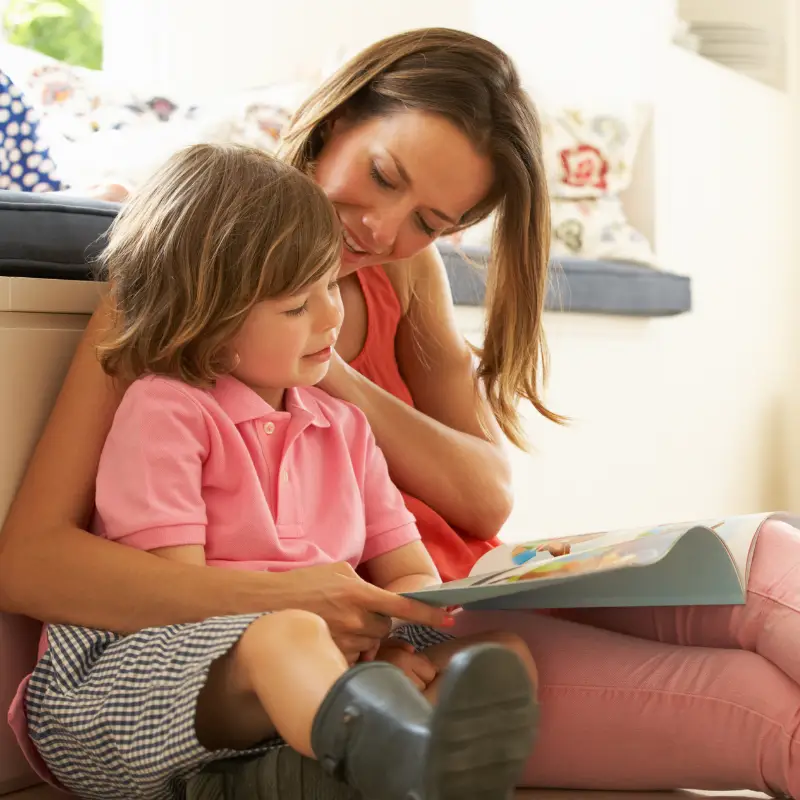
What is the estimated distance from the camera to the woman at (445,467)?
0.96 metres

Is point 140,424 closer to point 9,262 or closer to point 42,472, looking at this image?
point 42,472

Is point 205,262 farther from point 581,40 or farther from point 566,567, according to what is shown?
point 581,40

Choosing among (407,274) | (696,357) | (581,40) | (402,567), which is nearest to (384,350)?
(407,274)

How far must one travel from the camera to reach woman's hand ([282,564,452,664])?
0.94 m

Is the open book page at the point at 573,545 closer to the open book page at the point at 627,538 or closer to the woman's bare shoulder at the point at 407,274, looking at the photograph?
the open book page at the point at 627,538

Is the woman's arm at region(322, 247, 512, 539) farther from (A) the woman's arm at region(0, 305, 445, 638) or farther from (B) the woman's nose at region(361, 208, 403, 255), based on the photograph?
(A) the woman's arm at region(0, 305, 445, 638)

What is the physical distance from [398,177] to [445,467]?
1.03ft

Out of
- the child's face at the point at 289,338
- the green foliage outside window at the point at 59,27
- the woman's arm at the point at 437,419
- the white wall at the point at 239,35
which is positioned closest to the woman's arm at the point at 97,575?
the child's face at the point at 289,338

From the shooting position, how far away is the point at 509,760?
2.27ft

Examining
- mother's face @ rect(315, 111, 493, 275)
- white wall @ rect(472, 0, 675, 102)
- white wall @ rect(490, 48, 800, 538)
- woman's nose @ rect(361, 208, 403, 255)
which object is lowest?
white wall @ rect(490, 48, 800, 538)

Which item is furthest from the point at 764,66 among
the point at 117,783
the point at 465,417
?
the point at 117,783

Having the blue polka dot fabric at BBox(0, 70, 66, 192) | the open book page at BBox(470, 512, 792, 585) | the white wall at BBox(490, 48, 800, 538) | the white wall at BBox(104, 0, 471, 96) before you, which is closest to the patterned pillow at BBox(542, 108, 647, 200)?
the white wall at BBox(490, 48, 800, 538)

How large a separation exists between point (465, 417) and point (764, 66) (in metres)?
2.31

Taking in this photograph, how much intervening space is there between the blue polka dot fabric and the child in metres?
0.76
